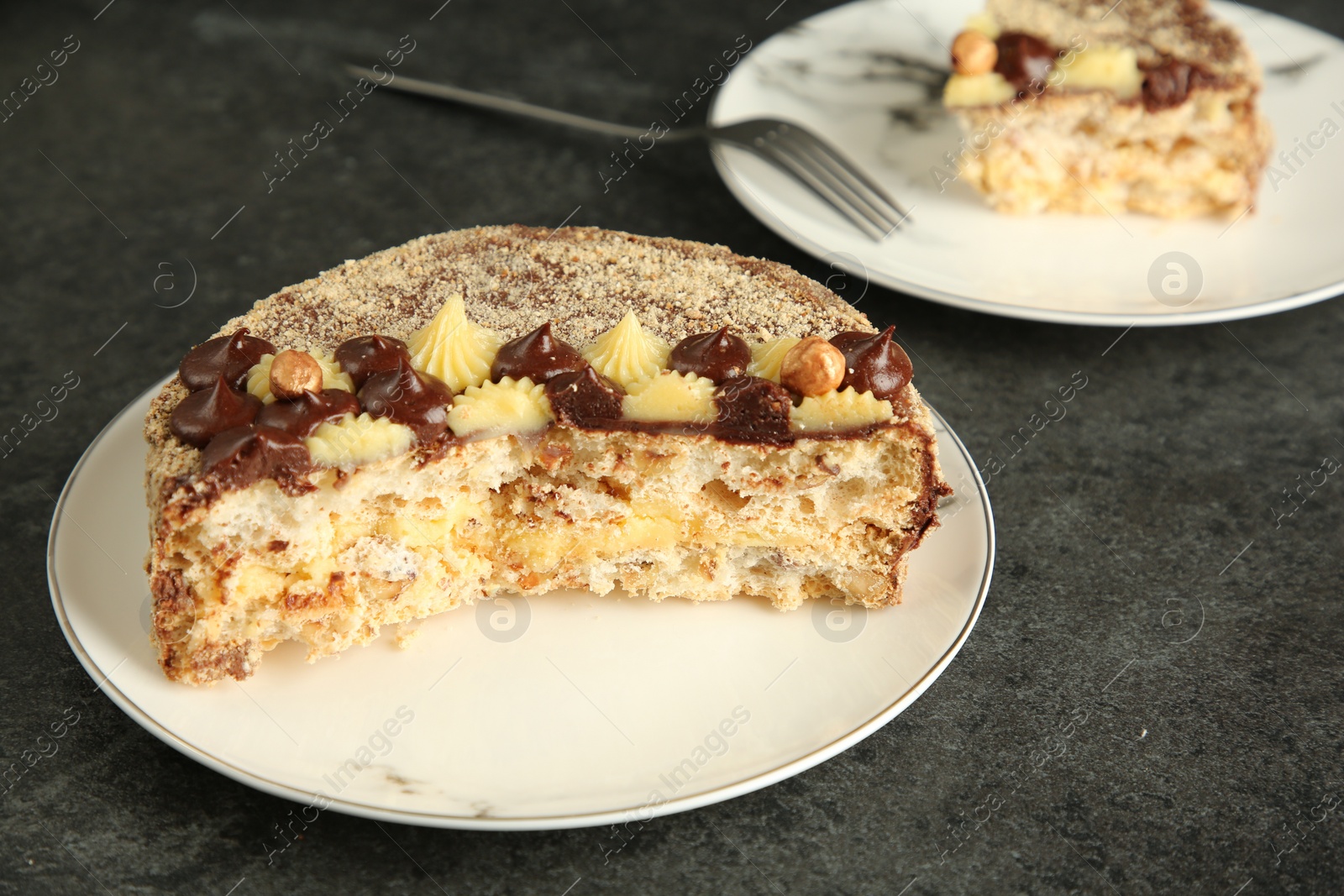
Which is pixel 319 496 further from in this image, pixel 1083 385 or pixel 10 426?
pixel 1083 385

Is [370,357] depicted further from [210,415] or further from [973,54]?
[973,54]

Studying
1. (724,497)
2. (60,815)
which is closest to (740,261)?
(724,497)

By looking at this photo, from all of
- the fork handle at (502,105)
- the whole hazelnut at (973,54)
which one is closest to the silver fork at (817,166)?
the fork handle at (502,105)

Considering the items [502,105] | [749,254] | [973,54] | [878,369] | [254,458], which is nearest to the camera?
[254,458]

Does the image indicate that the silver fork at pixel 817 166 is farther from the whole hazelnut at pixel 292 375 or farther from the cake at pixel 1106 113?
the whole hazelnut at pixel 292 375

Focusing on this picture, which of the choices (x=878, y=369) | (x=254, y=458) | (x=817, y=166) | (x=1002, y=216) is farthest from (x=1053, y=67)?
(x=254, y=458)

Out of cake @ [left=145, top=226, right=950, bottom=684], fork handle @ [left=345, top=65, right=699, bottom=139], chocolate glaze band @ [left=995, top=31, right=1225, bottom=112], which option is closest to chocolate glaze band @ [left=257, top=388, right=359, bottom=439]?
cake @ [left=145, top=226, right=950, bottom=684]

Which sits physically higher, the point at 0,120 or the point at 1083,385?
the point at 0,120
